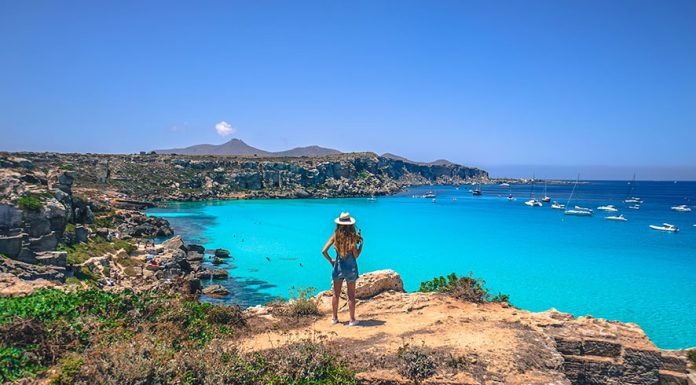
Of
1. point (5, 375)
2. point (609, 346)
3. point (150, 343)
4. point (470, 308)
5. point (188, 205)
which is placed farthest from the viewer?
point (188, 205)

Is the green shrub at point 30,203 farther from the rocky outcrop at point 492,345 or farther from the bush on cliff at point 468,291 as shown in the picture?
the bush on cliff at point 468,291

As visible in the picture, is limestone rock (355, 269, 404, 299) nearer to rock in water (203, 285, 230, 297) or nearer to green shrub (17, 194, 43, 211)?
rock in water (203, 285, 230, 297)

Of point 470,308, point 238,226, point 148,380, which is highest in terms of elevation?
point 148,380

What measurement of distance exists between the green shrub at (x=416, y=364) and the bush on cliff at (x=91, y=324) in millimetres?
3507

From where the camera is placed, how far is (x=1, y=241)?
16.0 metres

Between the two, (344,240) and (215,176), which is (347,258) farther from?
(215,176)

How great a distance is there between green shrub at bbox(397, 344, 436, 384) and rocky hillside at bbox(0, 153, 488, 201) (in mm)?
75975

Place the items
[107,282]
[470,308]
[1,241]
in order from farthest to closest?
[107,282], [1,241], [470,308]

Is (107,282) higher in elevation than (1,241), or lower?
lower

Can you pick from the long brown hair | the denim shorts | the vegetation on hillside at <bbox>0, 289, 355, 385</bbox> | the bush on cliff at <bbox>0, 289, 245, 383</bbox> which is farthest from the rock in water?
the long brown hair

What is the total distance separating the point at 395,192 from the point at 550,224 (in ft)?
228

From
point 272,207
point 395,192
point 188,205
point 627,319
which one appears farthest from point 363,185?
point 627,319

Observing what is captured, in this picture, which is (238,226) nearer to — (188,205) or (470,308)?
(188,205)

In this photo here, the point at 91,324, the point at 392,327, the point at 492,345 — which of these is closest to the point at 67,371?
the point at 91,324
